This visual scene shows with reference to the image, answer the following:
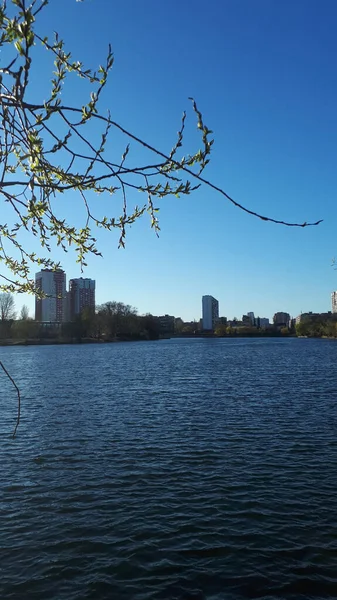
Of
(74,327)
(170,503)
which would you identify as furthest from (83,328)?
(170,503)

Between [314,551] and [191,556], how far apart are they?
280 cm

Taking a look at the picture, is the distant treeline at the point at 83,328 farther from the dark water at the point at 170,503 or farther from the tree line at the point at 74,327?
the dark water at the point at 170,503

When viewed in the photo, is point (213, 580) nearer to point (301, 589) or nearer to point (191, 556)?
point (191, 556)

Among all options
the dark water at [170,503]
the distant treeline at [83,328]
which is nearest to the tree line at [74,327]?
the distant treeline at [83,328]

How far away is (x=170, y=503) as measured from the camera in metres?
13.6

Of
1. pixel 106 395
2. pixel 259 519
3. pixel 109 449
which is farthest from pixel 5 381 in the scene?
pixel 259 519

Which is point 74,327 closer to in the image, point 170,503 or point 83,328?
point 83,328

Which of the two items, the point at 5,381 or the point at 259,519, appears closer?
the point at 259,519

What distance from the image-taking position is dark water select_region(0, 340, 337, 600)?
32.1ft

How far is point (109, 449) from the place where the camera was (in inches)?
756

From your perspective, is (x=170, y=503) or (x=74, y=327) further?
(x=74, y=327)

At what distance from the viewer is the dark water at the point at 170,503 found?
9.79 meters

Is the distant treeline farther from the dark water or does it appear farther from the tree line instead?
the dark water

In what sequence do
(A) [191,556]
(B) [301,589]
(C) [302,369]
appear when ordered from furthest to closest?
(C) [302,369], (A) [191,556], (B) [301,589]
